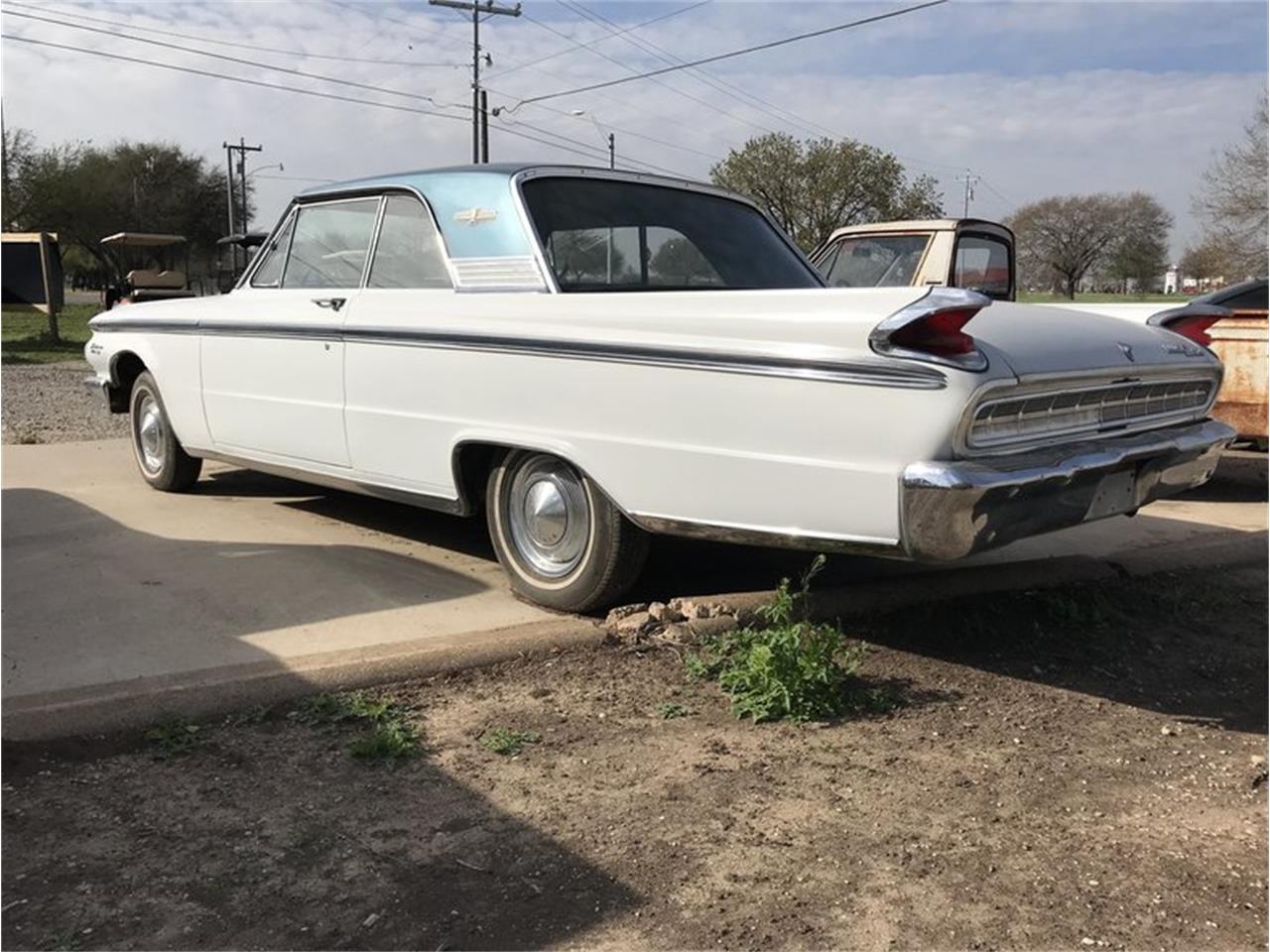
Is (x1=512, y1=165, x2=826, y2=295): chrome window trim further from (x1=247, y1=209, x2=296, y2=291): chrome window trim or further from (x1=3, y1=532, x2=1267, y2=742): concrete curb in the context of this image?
(x1=247, y1=209, x2=296, y2=291): chrome window trim

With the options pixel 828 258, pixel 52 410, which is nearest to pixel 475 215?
pixel 828 258

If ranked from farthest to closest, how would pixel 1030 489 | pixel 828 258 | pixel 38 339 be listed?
pixel 38 339
pixel 828 258
pixel 1030 489

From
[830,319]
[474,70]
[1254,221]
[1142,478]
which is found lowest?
[1142,478]

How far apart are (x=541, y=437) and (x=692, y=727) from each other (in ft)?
4.00

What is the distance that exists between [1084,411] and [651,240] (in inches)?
73.1

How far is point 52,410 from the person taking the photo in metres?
11.2

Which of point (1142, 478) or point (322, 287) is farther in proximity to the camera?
point (322, 287)

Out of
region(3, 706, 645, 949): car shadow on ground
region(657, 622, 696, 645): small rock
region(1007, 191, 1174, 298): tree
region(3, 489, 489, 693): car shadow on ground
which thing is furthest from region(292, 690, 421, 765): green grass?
region(1007, 191, 1174, 298): tree

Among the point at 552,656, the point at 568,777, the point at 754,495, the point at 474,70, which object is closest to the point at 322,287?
the point at 552,656

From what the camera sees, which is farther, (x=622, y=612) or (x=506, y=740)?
(x=622, y=612)

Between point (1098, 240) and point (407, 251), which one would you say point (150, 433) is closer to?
point (407, 251)

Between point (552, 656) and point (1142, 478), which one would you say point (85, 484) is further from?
point (1142, 478)

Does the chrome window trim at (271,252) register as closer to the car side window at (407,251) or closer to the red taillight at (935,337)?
the car side window at (407,251)

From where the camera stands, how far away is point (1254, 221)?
110 feet
